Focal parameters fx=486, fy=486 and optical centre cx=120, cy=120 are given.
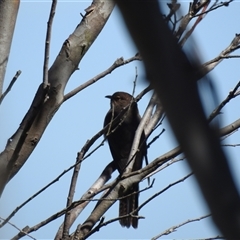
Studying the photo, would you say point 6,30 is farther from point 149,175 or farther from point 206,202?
point 206,202

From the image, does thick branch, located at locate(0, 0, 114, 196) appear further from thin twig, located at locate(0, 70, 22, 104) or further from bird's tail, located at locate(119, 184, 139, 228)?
bird's tail, located at locate(119, 184, 139, 228)

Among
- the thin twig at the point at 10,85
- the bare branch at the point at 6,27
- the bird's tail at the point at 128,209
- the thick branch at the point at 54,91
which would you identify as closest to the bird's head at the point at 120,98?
the bird's tail at the point at 128,209

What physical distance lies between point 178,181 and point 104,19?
1050 millimetres

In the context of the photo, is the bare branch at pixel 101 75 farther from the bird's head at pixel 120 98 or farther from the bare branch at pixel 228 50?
the bird's head at pixel 120 98

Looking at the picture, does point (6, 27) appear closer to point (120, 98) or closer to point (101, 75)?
point (101, 75)

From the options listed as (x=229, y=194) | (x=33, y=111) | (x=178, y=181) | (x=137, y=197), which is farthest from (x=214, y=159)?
(x=137, y=197)

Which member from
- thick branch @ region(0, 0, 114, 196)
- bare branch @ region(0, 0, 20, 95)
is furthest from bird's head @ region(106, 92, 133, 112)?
bare branch @ region(0, 0, 20, 95)

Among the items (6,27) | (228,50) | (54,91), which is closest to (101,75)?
(54,91)

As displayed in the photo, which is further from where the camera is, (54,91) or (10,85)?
(54,91)

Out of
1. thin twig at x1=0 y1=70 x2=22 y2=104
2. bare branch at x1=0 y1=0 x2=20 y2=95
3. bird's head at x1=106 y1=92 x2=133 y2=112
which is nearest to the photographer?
thin twig at x1=0 y1=70 x2=22 y2=104

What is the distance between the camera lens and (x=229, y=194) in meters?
0.66

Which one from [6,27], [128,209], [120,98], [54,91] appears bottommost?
[128,209]

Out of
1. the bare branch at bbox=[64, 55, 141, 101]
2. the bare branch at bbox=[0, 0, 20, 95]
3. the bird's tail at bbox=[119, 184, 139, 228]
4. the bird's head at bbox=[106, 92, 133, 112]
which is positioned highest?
the bird's head at bbox=[106, 92, 133, 112]

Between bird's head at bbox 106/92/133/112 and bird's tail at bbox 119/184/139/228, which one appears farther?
bird's head at bbox 106/92/133/112
